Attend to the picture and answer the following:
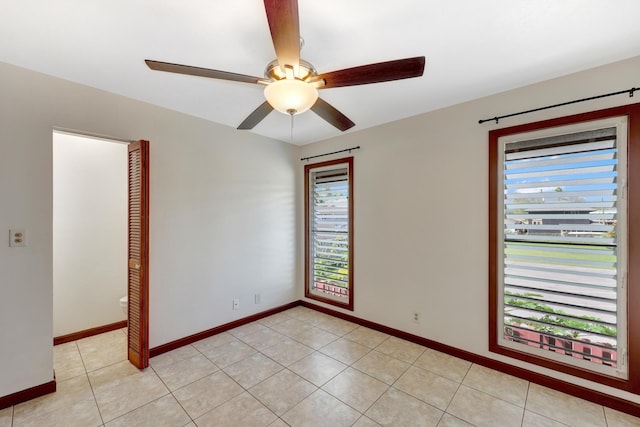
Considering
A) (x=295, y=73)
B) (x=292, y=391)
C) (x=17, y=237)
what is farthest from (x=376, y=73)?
(x=17, y=237)

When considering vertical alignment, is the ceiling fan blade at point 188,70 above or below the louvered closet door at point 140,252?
above

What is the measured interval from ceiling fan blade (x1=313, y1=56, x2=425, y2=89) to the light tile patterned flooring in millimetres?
2231

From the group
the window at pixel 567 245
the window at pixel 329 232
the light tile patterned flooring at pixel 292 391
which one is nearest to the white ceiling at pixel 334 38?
the window at pixel 567 245

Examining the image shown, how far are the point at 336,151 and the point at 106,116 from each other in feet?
8.41

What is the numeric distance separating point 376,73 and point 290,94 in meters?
0.48

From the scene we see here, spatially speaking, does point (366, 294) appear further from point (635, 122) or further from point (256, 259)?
point (635, 122)

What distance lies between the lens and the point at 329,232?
391cm

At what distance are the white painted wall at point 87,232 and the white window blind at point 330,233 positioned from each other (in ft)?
8.46

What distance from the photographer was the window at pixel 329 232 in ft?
12.0

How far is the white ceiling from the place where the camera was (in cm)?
144

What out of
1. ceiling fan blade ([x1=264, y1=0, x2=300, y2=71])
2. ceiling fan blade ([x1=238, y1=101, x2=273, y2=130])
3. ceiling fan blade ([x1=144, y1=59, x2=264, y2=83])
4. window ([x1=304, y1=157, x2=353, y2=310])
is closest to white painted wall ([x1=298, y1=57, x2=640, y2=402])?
window ([x1=304, y1=157, x2=353, y2=310])

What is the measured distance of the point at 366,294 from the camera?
3393 mm

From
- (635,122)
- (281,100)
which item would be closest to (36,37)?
(281,100)

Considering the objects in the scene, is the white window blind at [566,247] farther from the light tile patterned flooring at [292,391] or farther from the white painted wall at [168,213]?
the white painted wall at [168,213]
